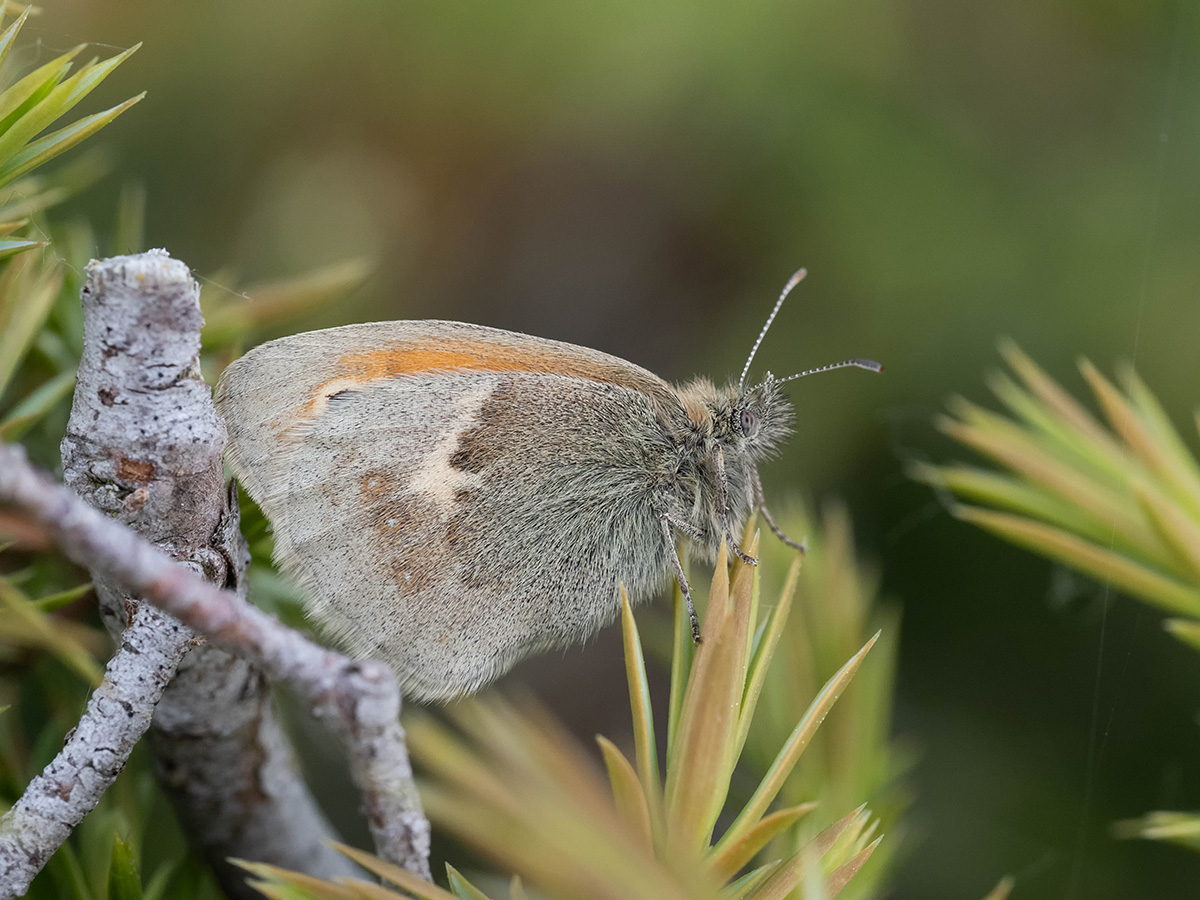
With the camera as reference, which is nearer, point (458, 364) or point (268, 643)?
point (268, 643)

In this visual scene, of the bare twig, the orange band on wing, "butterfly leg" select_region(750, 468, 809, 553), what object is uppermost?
the bare twig

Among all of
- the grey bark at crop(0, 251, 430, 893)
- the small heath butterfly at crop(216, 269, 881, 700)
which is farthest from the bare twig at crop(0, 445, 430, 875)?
the small heath butterfly at crop(216, 269, 881, 700)

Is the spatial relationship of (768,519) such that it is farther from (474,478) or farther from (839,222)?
(839,222)

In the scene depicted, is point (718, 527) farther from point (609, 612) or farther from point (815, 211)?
point (815, 211)

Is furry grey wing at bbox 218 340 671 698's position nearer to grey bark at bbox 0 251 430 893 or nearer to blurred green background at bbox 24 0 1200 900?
grey bark at bbox 0 251 430 893

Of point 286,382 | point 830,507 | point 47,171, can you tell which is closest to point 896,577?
point 830,507

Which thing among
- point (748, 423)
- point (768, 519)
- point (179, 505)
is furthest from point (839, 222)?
point (179, 505)

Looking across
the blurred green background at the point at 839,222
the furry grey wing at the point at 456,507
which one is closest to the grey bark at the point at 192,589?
the furry grey wing at the point at 456,507

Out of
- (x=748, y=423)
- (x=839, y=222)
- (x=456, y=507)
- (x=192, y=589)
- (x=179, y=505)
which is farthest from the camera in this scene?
(x=839, y=222)
